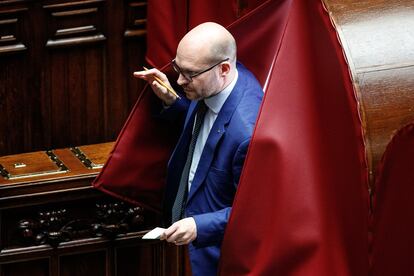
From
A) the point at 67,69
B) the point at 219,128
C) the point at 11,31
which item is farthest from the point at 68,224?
the point at 219,128

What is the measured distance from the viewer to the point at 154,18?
14.6ft

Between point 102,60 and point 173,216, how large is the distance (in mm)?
1036

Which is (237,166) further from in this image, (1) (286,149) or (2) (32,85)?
(2) (32,85)

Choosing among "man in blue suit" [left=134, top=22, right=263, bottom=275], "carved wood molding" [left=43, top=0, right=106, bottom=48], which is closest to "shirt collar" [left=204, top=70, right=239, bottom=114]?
"man in blue suit" [left=134, top=22, right=263, bottom=275]

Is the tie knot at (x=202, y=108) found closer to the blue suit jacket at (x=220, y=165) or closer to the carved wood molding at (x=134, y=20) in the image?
the blue suit jacket at (x=220, y=165)

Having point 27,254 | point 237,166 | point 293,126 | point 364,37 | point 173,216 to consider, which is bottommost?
point 27,254

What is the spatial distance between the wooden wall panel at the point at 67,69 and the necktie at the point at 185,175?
3.21 feet

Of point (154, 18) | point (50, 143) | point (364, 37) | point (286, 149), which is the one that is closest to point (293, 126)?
point (286, 149)

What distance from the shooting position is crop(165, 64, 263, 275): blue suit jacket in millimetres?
3438

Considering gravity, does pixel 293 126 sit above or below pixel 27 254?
above

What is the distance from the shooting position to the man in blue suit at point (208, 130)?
343 cm

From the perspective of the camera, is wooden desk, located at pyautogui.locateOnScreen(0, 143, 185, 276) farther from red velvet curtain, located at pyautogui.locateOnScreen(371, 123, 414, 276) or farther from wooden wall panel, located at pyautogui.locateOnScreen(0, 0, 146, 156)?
red velvet curtain, located at pyautogui.locateOnScreen(371, 123, 414, 276)

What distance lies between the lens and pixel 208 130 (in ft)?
11.9

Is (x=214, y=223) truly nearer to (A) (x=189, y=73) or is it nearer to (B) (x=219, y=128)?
(B) (x=219, y=128)
